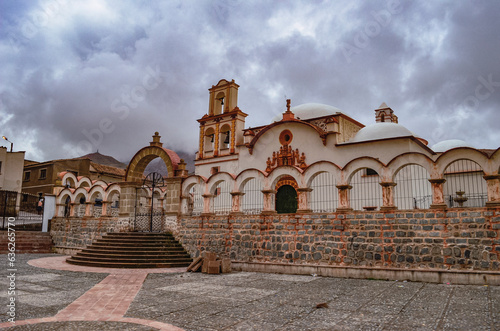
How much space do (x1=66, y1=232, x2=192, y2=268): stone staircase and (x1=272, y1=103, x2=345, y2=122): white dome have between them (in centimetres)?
1206

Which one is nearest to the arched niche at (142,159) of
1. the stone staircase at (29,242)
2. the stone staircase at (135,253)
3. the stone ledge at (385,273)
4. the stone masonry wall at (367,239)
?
the stone staircase at (135,253)

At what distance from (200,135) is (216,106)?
217 centimetres

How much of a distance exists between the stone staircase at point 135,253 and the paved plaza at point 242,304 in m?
2.31

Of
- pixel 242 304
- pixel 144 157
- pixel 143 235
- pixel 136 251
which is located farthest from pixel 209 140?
pixel 242 304

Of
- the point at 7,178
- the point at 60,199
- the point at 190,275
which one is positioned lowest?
the point at 190,275

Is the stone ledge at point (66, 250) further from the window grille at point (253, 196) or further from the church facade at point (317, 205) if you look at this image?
the window grille at point (253, 196)

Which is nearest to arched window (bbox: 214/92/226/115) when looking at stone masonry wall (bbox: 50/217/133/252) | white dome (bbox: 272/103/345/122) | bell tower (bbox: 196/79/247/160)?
bell tower (bbox: 196/79/247/160)

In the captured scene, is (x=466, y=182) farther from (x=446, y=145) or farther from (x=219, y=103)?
(x=219, y=103)

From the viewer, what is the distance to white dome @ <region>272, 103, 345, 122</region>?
2219 cm

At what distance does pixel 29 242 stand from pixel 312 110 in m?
16.6

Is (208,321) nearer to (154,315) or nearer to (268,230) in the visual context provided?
(154,315)

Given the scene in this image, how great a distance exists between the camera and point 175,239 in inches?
534

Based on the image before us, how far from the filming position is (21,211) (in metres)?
A: 26.4


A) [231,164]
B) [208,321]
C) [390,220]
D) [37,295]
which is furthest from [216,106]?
[208,321]
